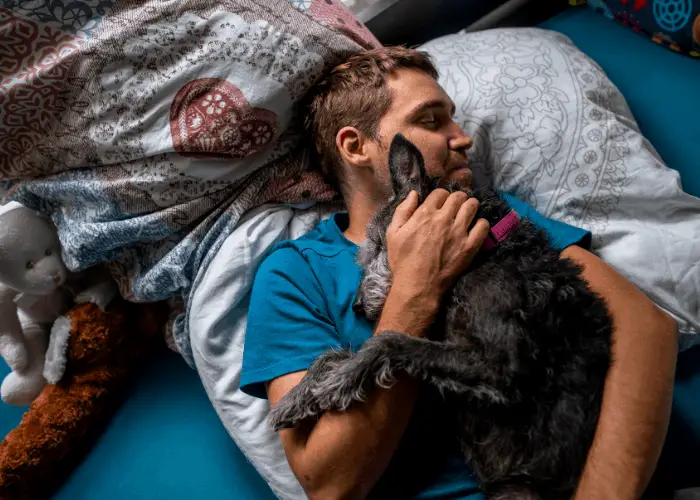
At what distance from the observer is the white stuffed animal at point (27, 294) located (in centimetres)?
150

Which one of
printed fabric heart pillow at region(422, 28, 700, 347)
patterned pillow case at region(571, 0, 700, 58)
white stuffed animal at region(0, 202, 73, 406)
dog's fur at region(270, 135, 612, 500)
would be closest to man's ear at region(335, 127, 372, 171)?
printed fabric heart pillow at region(422, 28, 700, 347)

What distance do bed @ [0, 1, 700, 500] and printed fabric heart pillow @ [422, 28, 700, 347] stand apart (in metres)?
0.15

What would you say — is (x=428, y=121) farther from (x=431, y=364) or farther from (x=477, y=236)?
(x=431, y=364)

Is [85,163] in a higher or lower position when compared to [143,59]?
lower

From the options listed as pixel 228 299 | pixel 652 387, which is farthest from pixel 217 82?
pixel 652 387

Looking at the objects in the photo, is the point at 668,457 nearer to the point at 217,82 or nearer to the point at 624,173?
the point at 624,173

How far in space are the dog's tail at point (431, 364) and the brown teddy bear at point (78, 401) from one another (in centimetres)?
108

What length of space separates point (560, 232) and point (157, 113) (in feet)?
3.80

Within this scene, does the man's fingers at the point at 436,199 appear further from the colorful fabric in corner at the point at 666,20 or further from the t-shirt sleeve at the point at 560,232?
the colorful fabric in corner at the point at 666,20

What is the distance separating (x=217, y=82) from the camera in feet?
4.70

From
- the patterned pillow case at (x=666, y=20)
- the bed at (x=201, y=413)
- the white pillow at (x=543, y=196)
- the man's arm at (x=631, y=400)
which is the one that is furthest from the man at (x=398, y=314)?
the patterned pillow case at (x=666, y=20)

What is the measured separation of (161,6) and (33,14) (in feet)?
1.07

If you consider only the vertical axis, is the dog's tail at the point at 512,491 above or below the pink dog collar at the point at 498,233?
below

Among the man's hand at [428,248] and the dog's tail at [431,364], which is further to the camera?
the man's hand at [428,248]
